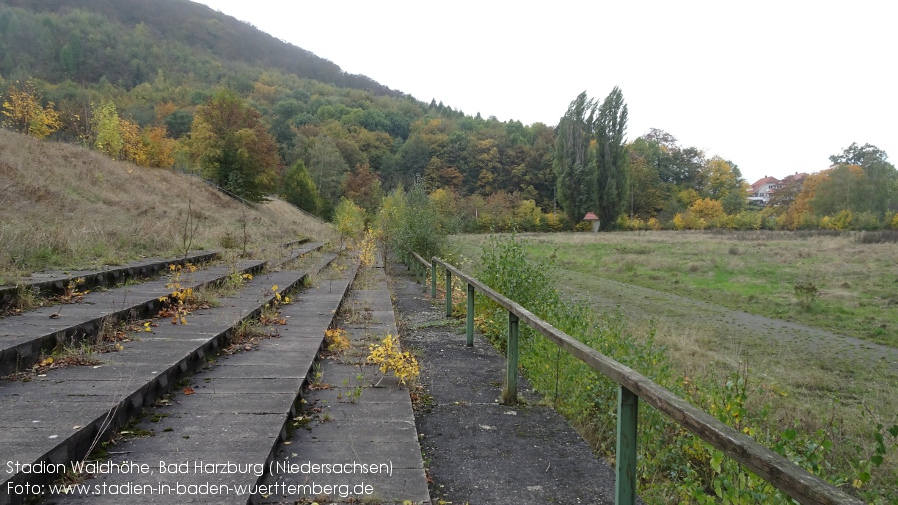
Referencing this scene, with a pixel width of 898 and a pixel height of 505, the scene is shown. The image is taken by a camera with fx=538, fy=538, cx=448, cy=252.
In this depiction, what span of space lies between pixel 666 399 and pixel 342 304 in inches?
250

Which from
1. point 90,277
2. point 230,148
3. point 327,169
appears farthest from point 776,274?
point 327,169

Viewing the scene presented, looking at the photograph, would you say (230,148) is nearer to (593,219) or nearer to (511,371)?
(511,371)

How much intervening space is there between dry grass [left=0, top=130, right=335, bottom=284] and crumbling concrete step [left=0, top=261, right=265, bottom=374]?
70cm

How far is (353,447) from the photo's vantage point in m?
2.94

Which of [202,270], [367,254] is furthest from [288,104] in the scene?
[202,270]

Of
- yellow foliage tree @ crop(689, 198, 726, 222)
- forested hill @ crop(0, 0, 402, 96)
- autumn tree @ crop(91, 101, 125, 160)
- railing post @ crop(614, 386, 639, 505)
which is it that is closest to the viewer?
railing post @ crop(614, 386, 639, 505)

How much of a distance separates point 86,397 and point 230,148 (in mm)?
32901

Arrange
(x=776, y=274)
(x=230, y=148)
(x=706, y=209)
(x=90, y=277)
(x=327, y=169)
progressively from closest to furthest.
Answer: (x=90, y=277) → (x=776, y=274) → (x=230, y=148) → (x=327, y=169) → (x=706, y=209)

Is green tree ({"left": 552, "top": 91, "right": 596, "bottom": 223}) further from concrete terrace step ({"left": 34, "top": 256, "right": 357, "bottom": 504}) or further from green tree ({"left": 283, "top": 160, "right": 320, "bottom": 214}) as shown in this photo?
concrete terrace step ({"left": 34, "top": 256, "right": 357, "bottom": 504})

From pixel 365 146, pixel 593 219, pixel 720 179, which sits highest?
pixel 365 146

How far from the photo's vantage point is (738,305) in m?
16.1

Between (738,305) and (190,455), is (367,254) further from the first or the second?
(190,455)

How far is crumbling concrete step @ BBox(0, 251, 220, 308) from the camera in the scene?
4.54 meters

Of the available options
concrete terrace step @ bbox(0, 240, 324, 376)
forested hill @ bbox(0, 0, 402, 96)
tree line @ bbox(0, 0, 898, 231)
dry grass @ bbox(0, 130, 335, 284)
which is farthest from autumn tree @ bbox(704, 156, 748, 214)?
concrete terrace step @ bbox(0, 240, 324, 376)
